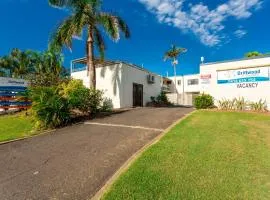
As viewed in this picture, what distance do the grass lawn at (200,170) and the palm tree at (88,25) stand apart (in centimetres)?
982

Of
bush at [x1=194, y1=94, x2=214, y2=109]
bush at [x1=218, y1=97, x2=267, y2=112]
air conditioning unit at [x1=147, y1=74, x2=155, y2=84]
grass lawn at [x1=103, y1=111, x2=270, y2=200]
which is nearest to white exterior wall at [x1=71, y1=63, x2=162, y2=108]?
air conditioning unit at [x1=147, y1=74, x2=155, y2=84]

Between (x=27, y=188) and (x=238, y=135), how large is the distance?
21.1ft

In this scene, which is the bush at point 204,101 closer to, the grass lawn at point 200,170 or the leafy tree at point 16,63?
the grass lawn at point 200,170

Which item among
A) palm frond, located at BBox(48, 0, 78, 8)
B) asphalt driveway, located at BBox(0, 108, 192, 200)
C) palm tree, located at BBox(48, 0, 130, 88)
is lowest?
asphalt driveway, located at BBox(0, 108, 192, 200)

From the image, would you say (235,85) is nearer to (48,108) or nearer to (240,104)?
(240,104)

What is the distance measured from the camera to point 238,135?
6.98 metres

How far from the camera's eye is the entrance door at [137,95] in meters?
19.8

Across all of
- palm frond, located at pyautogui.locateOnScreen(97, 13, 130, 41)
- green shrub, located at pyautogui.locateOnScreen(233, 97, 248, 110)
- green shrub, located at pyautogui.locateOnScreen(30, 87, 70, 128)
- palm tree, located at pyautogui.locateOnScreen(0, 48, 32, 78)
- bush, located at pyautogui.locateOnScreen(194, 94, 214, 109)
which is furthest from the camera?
palm tree, located at pyautogui.locateOnScreen(0, 48, 32, 78)

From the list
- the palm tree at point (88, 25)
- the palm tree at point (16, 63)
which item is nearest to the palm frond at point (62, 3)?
the palm tree at point (88, 25)

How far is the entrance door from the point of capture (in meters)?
19.8

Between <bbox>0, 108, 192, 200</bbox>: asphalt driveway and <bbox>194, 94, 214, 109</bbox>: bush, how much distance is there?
7063 mm

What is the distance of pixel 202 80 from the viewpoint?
15594 mm

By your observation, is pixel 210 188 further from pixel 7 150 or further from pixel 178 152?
pixel 7 150

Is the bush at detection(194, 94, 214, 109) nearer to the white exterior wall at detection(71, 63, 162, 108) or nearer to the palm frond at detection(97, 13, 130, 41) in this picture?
the white exterior wall at detection(71, 63, 162, 108)
